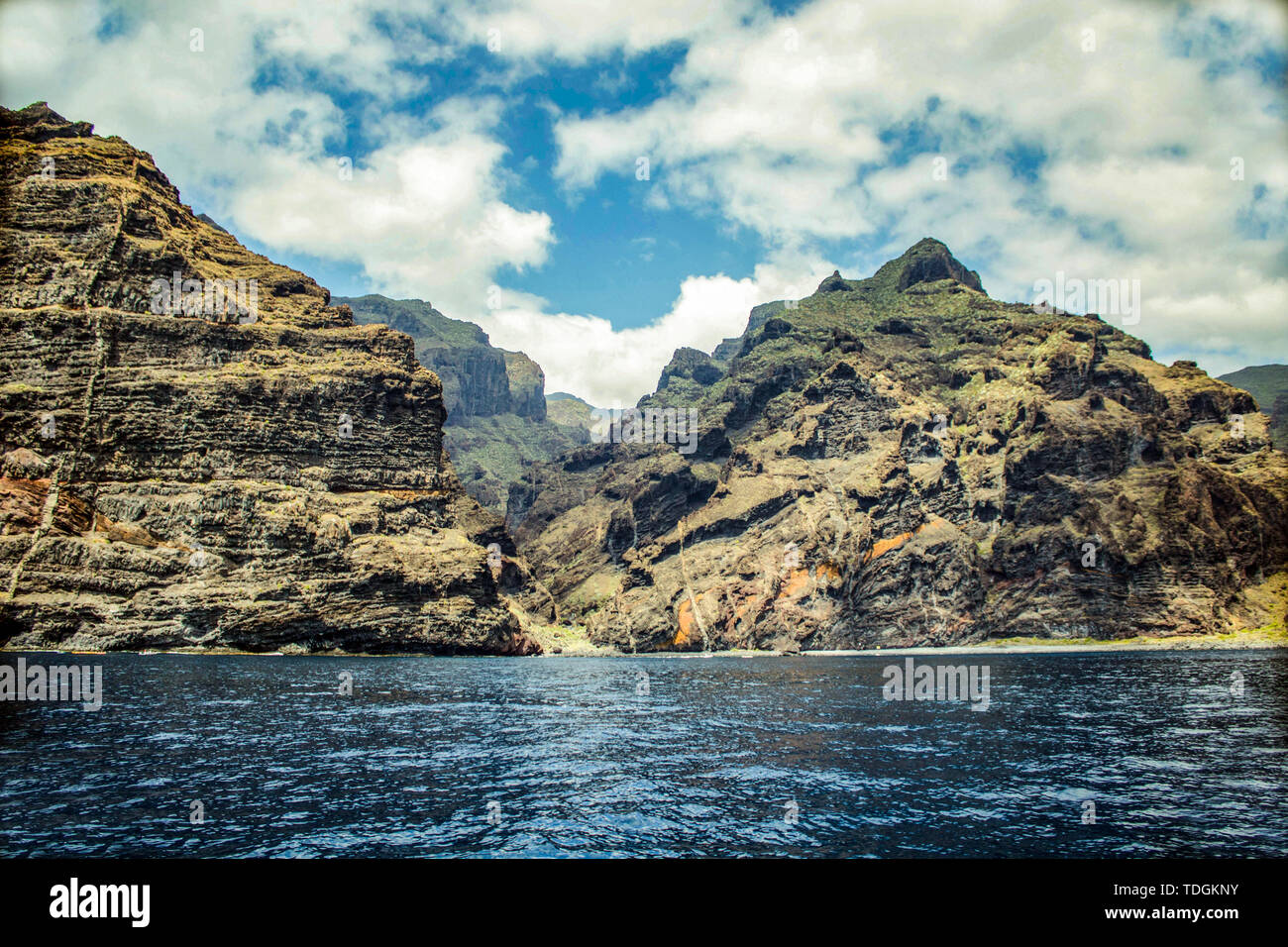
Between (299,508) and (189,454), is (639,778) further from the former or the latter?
(189,454)

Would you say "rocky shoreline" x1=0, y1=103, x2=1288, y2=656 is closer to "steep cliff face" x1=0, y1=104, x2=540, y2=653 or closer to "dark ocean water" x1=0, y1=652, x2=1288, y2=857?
"steep cliff face" x1=0, y1=104, x2=540, y2=653

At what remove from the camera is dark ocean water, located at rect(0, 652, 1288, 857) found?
1941 centimetres

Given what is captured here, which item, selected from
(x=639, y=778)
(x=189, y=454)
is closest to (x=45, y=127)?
(x=189, y=454)

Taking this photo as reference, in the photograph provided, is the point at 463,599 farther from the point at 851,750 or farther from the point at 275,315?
the point at 851,750

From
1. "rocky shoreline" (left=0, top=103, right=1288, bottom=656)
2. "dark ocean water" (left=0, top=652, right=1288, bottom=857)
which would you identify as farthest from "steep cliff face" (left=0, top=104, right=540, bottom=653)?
"dark ocean water" (left=0, top=652, right=1288, bottom=857)

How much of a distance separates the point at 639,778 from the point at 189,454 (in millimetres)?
130894

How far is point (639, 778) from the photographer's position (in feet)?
91.8

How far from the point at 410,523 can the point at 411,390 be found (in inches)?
1248

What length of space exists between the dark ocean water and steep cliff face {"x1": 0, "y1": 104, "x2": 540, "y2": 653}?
237ft

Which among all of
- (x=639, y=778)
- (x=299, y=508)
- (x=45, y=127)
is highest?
(x=45, y=127)

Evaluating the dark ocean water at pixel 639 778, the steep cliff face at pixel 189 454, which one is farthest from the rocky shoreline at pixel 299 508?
the dark ocean water at pixel 639 778
